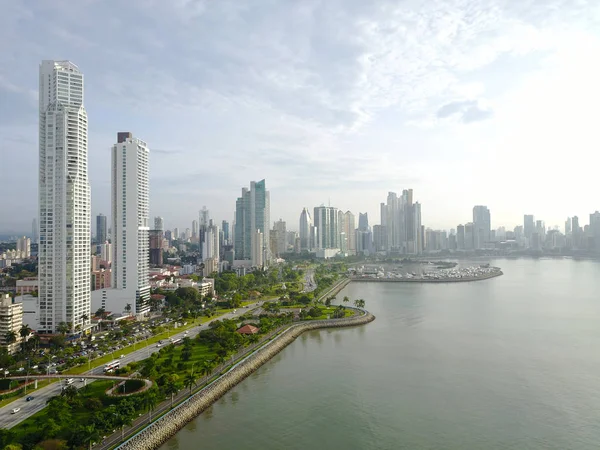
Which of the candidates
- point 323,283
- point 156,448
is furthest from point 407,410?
point 323,283

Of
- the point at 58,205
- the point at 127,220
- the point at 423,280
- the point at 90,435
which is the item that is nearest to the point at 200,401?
the point at 90,435

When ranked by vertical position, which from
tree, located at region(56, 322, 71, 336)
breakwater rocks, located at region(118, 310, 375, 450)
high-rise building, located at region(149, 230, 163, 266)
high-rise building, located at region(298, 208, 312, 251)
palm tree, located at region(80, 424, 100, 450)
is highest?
high-rise building, located at region(298, 208, 312, 251)

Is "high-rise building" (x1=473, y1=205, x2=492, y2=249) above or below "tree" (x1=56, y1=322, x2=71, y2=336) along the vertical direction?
above

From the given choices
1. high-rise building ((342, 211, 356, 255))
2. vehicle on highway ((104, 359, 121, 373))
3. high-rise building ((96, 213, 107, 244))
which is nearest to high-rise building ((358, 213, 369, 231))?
high-rise building ((342, 211, 356, 255))

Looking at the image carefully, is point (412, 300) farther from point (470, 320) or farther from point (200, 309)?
point (200, 309)

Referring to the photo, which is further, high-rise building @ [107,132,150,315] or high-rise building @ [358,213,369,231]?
high-rise building @ [358,213,369,231]

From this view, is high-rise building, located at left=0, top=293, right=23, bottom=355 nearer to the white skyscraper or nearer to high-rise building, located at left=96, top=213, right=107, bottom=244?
the white skyscraper

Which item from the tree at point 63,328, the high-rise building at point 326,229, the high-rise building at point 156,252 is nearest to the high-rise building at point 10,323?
the tree at point 63,328
